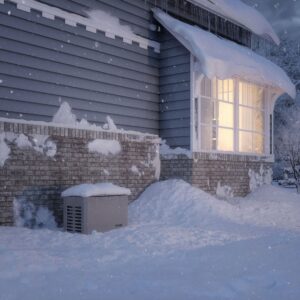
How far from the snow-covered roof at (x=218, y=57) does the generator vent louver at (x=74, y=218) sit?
180 inches

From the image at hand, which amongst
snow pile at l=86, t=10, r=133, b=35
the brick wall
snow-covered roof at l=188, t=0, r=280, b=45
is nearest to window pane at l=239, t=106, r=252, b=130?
the brick wall

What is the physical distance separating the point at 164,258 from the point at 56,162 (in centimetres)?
414

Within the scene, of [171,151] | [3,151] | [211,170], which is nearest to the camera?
[3,151]

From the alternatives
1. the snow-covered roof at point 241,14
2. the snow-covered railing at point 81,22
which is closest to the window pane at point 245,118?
the snow-covered roof at point 241,14

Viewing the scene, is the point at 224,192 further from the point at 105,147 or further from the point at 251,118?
the point at 105,147

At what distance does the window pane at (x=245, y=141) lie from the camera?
14.7 meters

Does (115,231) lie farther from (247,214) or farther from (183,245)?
(247,214)

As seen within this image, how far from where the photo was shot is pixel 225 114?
14.0 metres

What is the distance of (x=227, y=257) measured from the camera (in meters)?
6.33

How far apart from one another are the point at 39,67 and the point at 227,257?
18.9 ft

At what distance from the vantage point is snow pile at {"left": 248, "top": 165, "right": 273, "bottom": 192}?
1443 centimetres

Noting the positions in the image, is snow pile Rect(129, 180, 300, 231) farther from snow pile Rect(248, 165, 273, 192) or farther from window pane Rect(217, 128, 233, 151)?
window pane Rect(217, 128, 233, 151)

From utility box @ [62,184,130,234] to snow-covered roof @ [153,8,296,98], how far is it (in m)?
4.05

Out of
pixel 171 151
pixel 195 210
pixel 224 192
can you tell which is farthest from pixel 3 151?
pixel 224 192
